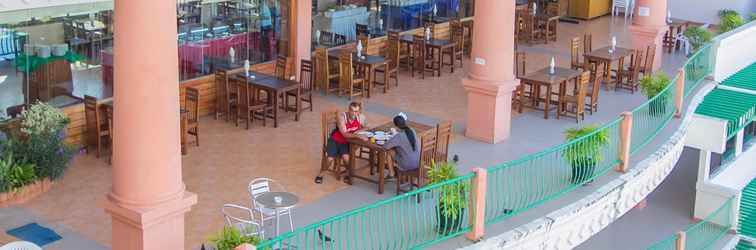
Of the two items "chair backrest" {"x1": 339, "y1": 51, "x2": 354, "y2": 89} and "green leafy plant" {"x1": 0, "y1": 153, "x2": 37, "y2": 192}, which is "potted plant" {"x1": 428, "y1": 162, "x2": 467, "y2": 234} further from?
"chair backrest" {"x1": 339, "y1": 51, "x2": 354, "y2": 89}

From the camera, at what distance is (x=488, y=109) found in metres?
15.7

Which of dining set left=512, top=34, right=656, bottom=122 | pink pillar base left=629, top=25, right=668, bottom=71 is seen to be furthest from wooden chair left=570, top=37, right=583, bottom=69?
pink pillar base left=629, top=25, right=668, bottom=71

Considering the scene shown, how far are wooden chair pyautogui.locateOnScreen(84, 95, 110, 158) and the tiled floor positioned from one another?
1.01ft

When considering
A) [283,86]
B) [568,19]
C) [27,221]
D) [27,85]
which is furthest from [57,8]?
[568,19]

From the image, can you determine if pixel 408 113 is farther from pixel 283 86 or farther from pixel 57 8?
pixel 57 8

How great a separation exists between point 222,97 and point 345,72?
2544 millimetres

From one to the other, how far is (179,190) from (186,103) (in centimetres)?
638

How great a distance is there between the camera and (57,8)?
16.1m

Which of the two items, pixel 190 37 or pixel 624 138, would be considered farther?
pixel 190 37

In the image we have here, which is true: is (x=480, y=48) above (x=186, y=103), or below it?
above

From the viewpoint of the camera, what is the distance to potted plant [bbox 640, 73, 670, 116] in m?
15.5

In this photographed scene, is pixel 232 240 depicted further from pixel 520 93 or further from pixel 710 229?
pixel 710 229

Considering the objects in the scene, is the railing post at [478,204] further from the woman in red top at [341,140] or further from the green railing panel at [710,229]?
the green railing panel at [710,229]

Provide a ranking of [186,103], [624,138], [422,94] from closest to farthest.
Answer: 1. [624,138]
2. [186,103]
3. [422,94]
